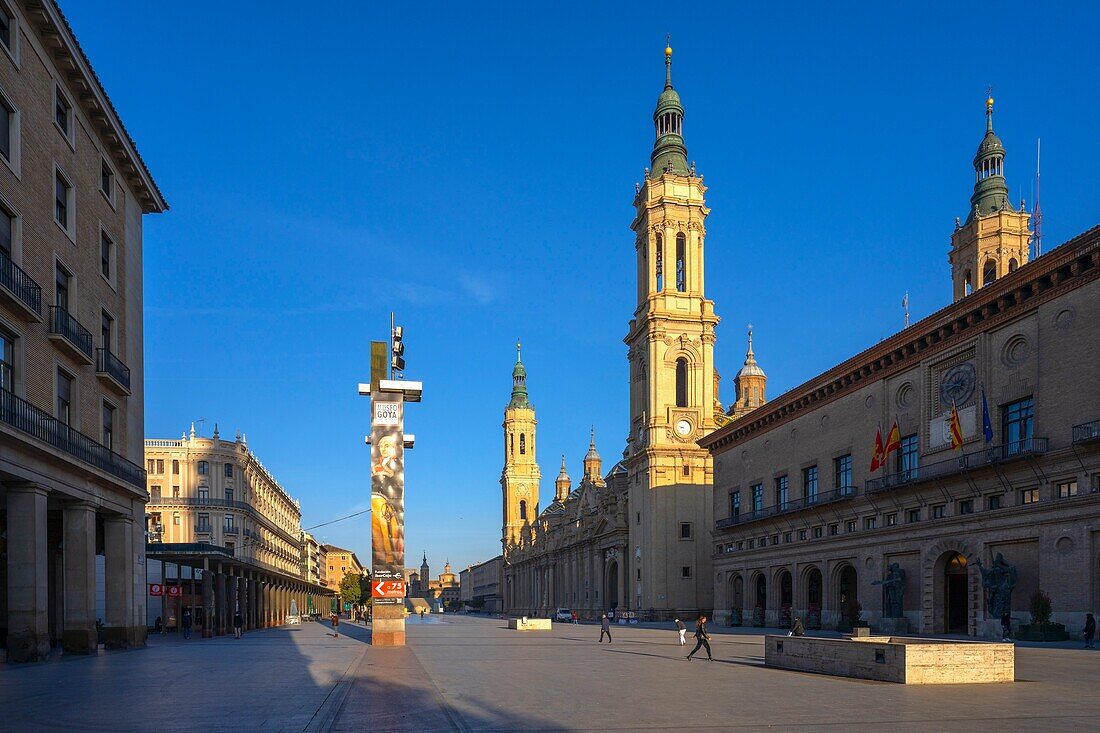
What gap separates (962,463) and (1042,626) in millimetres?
8973

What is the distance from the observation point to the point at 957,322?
47.4m

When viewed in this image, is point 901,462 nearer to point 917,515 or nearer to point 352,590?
point 917,515

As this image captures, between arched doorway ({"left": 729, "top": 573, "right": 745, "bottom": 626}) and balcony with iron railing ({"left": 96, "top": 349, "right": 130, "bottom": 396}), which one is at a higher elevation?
balcony with iron railing ({"left": 96, "top": 349, "right": 130, "bottom": 396})

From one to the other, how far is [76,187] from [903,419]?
137 ft

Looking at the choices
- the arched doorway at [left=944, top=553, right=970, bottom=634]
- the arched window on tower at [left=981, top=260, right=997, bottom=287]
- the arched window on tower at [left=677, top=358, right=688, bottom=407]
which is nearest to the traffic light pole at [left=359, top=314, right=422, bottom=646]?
the arched doorway at [left=944, top=553, right=970, bottom=634]

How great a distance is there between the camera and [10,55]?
26.8m

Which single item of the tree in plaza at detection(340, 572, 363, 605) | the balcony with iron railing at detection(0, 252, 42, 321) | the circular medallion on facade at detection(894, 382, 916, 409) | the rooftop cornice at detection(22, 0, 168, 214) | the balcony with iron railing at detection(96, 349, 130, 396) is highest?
the rooftop cornice at detection(22, 0, 168, 214)

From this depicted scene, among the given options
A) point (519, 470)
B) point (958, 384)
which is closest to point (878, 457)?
point (958, 384)

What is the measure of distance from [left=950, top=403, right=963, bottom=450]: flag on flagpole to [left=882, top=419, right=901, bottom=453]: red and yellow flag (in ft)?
18.2

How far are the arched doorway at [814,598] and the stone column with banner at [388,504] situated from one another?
107 feet

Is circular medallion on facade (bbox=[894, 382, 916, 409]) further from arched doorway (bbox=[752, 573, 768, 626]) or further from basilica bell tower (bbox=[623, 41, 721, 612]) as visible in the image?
basilica bell tower (bbox=[623, 41, 721, 612])

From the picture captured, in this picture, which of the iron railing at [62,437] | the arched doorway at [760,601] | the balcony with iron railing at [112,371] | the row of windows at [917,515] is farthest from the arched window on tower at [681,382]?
the balcony with iron railing at [112,371]

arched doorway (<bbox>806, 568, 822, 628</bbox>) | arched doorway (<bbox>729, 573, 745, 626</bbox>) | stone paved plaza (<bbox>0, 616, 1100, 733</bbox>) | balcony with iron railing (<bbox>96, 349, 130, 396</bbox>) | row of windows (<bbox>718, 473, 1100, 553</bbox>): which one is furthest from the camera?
arched doorway (<bbox>729, 573, 745, 626</bbox>)

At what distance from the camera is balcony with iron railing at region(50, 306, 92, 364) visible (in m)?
28.9
